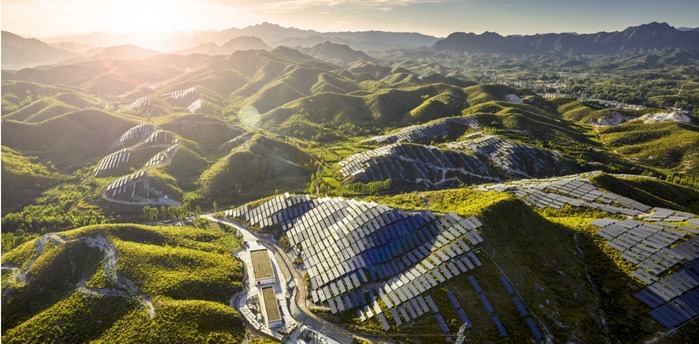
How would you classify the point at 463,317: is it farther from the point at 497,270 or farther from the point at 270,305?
the point at 270,305

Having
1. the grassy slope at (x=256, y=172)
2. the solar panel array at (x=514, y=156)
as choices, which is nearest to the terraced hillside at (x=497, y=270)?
the grassy slope at (x=256, y=172)

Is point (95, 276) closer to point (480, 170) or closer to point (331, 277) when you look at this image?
point (331, 277)

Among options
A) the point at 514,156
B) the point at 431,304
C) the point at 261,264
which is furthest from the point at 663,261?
the point at 514,156

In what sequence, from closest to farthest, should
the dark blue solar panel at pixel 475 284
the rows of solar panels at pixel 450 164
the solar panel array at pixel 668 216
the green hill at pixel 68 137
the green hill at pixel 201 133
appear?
the dark blue solar panel at pixel 475 284 < the solar panel array at pixel 668 216 < the rows of solar panels at pixel 450 164 < the green hill at pixel 68 137 < the green hill at pixel 201 133

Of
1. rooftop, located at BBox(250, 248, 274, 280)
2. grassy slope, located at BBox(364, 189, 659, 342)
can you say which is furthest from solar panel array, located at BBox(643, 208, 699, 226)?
rooftop, located at BBox(250, 248, 274, 280)

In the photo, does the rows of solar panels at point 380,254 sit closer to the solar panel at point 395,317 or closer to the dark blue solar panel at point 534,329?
the solar panel at point 395,317

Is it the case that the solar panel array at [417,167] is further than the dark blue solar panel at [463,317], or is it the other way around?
the solar panel array at [417,167]
